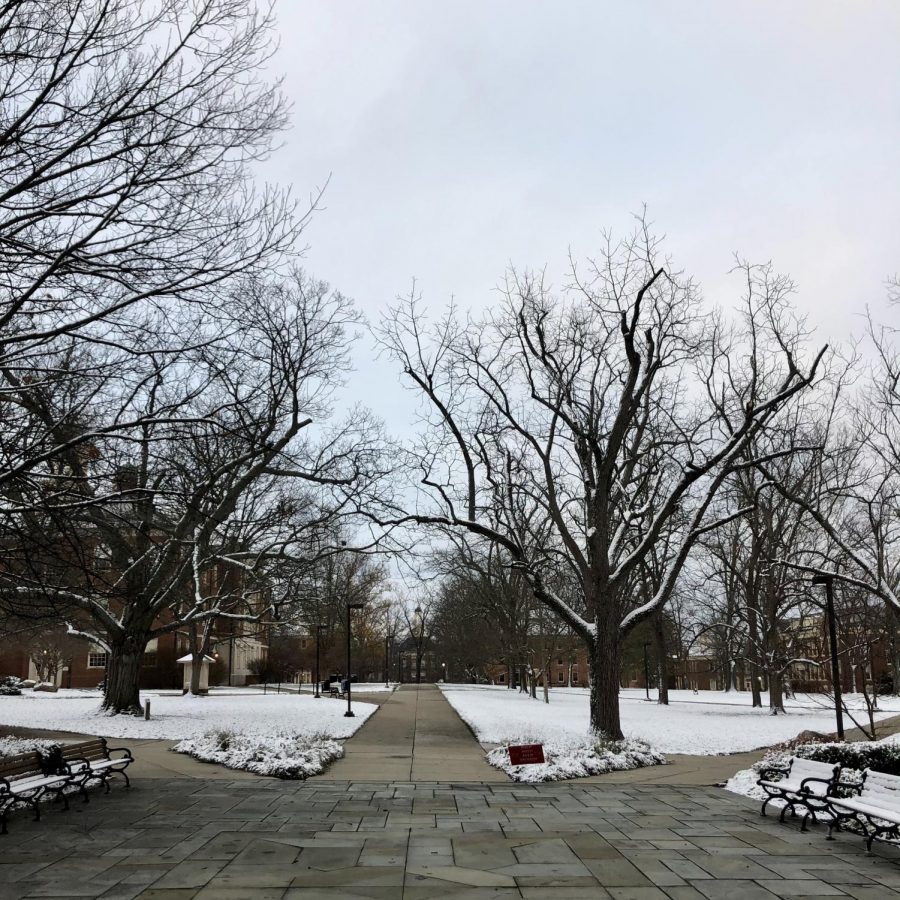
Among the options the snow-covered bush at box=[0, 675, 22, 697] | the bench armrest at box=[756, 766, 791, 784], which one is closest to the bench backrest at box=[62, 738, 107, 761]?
the bench armrest at box=[756, 766, 791, 784]

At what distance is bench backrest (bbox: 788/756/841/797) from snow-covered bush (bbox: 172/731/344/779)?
7.98m

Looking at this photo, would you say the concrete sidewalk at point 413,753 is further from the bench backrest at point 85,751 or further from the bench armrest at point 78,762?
the bench armrest at point 78,762

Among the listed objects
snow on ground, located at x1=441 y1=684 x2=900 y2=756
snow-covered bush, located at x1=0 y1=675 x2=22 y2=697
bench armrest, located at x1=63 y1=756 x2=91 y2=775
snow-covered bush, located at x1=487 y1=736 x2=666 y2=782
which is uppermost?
bench armrest, located at x1=63 y1=756 x2=91 y2=775

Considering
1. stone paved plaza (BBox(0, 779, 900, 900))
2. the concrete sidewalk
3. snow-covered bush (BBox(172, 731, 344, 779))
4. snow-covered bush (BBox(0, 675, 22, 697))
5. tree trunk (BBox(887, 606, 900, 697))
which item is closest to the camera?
stone paved plaza (BBox(0, 779, 900, 900))

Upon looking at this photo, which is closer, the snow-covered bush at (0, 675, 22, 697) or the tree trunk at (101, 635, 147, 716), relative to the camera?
the tree trunk at (101, 635, 147, 716)

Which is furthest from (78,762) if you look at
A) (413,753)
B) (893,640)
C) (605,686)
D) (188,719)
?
(893,640)

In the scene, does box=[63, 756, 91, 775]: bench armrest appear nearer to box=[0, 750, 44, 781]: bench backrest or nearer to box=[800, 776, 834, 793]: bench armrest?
box=[0, 750, 44, 781]: bench backrest

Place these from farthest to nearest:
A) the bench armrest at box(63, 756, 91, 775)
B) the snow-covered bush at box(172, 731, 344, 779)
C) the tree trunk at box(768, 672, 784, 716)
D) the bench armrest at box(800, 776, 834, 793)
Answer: the tree trunk at box(768, 672, 784, 716) < the snow-covered bush at box(172, 731, 344, 779) < the bench armrest at box(63, 756, 91, 775) < the bench armrest at box(800, 776, 834, 793)

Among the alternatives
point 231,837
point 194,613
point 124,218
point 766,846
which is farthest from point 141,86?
point 194,613

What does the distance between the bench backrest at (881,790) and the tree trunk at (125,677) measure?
21300 millimetres

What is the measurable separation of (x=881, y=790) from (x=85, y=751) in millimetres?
11170

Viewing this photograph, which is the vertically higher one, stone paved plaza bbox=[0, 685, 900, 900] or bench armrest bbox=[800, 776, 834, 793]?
bench armrest bbox=[800, 776, 834, 793]

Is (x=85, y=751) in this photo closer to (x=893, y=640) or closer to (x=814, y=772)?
(x=814, y=772)

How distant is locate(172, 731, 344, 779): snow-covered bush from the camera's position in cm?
1426
